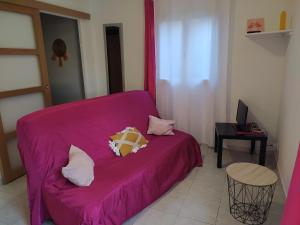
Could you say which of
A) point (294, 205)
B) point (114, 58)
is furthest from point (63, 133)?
point (114, 58)

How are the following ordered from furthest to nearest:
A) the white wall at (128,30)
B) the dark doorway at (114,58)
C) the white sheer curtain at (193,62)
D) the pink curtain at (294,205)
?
1. the dark doorway at (114,58)
2. the white wall at (128,30)
3. the white sheer curtain at (193,62)
4. the pink curtain at (294,205)

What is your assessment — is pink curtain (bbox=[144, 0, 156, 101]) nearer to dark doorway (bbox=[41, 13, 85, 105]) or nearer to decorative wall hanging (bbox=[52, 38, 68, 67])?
dark doorway (bbox=[41, 13, 85, 105])

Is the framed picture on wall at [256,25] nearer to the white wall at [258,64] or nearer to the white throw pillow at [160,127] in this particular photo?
the white wall at [258,64]

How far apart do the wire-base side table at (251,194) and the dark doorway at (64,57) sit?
3.00 meters

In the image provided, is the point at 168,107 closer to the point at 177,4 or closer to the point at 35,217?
the point at 177,4

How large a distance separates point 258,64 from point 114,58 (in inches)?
90.2

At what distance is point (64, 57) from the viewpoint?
4.09 meters

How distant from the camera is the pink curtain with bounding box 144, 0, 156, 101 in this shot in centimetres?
329

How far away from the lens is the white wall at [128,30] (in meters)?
3.51

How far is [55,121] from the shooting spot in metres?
2.03

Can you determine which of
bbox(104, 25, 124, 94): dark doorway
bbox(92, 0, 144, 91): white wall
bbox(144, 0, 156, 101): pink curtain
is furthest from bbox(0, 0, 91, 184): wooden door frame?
bbox(144, 0, 156, 101): pink curtain

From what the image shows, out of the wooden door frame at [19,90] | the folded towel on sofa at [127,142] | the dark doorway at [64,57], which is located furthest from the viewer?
the dark doorway at [64,57]

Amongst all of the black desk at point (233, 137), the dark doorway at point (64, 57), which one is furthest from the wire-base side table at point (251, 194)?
the dark doorway at point (64, 57)

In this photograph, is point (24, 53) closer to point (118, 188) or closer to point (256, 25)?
point (118, 188)
